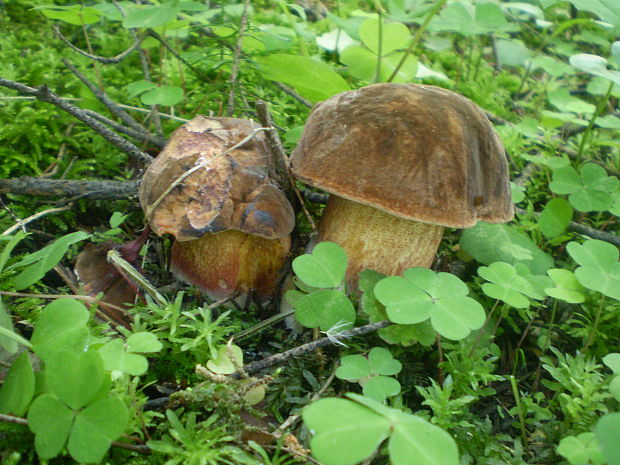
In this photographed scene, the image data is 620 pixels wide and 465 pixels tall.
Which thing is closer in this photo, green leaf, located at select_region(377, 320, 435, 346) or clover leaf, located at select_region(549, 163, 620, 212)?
green leaf, located at select_region(377, 320, 435, 346)

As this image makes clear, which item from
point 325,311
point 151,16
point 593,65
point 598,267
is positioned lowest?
point 325,311

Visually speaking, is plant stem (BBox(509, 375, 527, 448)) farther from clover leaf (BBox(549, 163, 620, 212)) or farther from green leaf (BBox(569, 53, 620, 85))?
green leaf (BBox(569, 53, 620, 85))

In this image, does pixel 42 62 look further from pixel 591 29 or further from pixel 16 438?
pixel 591 29

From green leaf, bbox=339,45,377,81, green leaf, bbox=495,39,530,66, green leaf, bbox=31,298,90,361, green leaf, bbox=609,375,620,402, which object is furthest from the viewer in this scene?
green leaf, bbox=495,39,530,66

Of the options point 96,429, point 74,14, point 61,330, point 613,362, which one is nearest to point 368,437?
point 96,429

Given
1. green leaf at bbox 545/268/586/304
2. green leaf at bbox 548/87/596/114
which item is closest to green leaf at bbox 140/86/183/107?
green leaf at bbox 545/268/586/304

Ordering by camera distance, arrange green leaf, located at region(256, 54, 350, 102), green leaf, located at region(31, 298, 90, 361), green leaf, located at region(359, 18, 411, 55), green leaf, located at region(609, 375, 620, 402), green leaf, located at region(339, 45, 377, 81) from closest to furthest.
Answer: green leaf, located at region(31, 298, 90, 361), green leaf, located at region(609, 375, 620, 402), green leaf, located at region(256, 54, 350, 102), green leaf, located at region(359, 18, 411, 55), green leaf, located at region(339, 45, 377, 81)

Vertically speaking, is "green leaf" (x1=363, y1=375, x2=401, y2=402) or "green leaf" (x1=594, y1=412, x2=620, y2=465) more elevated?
"green leaf" (x1=594, y1=412, x2=620, y2=465)

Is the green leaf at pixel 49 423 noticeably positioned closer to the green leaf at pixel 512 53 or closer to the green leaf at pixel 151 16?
the green leaf at pixel 151 16

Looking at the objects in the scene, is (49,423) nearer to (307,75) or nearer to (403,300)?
(403,300)
